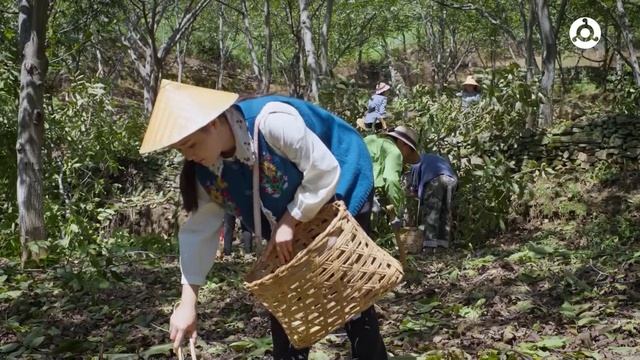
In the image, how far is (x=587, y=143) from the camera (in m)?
8.49

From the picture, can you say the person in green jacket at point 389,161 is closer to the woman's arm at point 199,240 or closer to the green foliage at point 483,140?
the green foliage at point 483,140

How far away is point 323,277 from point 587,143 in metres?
7.15

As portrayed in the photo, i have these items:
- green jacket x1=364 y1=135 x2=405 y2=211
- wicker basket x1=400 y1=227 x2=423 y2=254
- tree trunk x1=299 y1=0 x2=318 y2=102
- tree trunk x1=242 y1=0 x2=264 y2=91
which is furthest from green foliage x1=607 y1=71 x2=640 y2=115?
tree trunk x1=242 y1=0 x2=264 y2=91

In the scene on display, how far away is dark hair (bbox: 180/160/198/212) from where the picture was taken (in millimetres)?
2252

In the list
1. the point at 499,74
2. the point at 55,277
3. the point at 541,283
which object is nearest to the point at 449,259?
the point at 541,283

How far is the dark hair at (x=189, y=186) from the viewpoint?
2.25 m

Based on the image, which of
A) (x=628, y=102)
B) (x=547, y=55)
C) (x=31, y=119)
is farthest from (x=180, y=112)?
(x=547, y=55)

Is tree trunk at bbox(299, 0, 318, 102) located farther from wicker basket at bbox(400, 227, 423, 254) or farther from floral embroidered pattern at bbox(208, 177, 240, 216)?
floral embroidered pattern at bbox(208, 177, 240, 216)

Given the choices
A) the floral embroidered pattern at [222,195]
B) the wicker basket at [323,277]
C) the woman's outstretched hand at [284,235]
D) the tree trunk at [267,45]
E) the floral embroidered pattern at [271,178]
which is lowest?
the wicker basket at [323,277]

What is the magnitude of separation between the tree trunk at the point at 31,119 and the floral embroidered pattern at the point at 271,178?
3.92 metres

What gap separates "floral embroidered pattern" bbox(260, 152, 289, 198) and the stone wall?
7039 millimetres

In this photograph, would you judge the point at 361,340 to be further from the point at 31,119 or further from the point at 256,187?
the point at 31,119

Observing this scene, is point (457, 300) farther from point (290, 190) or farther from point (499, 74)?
point (499, 74)

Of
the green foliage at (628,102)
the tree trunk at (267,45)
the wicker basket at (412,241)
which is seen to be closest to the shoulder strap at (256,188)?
the wicker basket at (412,241)
